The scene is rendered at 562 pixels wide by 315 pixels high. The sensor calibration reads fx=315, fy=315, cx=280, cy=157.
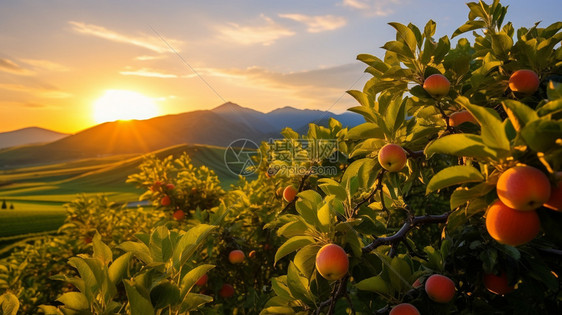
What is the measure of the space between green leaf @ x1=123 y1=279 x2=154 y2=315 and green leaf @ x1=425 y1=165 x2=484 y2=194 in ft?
3.10

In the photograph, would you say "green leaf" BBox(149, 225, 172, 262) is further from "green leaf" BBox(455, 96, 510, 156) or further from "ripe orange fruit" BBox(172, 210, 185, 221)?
"ripe orange fruit" BBox(172, 210, 185, 221)

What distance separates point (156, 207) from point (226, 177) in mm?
41435

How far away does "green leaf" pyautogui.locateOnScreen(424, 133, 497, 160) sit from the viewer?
0.93 metres

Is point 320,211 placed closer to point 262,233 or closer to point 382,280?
point 382,280

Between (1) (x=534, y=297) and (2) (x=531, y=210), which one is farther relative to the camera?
(1) (x=534, y=297)

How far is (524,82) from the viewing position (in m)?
1.71

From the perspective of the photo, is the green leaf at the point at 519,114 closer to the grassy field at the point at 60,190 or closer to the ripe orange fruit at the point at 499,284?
the ripe orange fruit at the point at 499,284

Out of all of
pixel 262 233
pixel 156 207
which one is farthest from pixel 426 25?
pixel 156 207

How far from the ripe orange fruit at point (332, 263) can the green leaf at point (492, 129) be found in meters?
0.62

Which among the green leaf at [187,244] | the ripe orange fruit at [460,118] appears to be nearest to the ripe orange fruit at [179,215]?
the green leaf at [187,244]

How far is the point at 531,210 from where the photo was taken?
92 centimetres

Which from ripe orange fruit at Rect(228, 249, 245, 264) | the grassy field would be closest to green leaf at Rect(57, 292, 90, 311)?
ripe orange fruit at Rect(228, 249, 245, 264)

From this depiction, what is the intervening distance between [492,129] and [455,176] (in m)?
0.18

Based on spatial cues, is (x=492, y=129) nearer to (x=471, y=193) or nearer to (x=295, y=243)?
(x=471, y=193)
